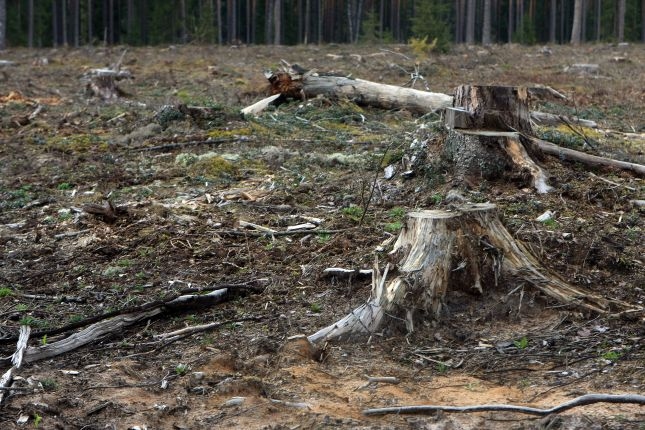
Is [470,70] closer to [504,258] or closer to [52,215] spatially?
[52,215]

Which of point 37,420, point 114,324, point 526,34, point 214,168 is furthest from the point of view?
point 526,34

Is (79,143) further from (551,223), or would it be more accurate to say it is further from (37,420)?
(37,420)

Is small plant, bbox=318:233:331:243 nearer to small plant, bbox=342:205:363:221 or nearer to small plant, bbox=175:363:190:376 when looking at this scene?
small plant, bbox=342:205:363:221

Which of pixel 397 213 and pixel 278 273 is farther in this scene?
pixel 397 213

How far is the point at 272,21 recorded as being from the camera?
53.2 m

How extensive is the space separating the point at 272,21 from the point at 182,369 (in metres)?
49.8

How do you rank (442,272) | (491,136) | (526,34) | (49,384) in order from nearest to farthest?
(49,384) < (442,272) < (491,136) < (526,34)

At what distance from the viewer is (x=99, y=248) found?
7945 mm

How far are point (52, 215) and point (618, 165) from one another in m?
6.29

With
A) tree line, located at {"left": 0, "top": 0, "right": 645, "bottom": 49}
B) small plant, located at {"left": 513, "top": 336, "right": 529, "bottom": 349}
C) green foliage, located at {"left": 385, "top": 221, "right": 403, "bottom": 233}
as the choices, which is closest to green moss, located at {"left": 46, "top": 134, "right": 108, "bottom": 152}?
green foliage, located at {"left": 385, "top": 221, "right": 403, "bottom": 233}

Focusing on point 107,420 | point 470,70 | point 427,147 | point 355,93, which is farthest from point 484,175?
point 470,70

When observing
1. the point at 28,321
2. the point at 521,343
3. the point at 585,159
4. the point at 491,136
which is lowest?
the point at 28,321

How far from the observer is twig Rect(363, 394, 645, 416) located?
164 inches

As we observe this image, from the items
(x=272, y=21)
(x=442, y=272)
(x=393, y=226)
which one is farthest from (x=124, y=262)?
(x=272, y=21)
